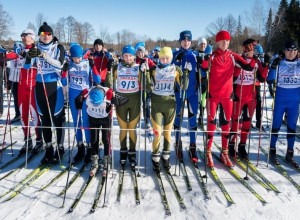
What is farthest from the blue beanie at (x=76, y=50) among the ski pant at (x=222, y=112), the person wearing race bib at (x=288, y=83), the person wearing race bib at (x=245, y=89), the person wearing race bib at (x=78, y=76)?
the person wearing race bib at (x=288, y=83)

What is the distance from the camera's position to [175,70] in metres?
4.04

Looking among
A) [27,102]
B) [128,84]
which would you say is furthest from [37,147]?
[128,84]

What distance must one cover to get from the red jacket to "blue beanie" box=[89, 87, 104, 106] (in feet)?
6.43

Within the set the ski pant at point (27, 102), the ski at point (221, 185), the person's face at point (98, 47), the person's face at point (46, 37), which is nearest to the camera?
the ski at point (221, 185)

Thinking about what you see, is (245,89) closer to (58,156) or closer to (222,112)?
(222,112)

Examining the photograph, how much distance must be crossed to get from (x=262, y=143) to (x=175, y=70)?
3425 millimetres

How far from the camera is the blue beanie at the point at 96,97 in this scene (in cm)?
383

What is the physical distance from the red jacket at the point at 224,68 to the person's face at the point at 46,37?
298 cm

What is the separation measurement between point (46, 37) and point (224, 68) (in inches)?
134

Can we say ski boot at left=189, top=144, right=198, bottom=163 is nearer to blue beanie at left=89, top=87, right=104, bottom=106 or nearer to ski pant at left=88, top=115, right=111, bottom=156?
ski pant at left=88, top=115, right=111, bottom=156

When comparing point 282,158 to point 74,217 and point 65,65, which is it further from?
point 65,65

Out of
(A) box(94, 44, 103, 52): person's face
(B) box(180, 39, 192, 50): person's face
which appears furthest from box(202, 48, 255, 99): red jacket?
(A) box(94, 44, 103, 52): person's face

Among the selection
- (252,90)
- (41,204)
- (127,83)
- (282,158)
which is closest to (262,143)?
(282,158)

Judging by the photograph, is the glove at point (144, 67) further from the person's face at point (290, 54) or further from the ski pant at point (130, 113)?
the person's face at point (290, 54)
